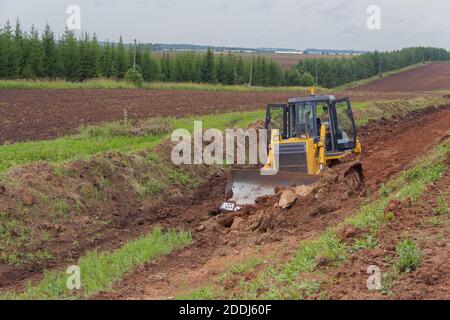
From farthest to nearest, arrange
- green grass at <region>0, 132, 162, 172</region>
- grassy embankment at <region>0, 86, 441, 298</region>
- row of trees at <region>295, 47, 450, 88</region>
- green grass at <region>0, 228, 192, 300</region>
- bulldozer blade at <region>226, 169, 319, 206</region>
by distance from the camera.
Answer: row of trees at <region>295, 47, 450, 88</region> → green grass at <region>0, 132, 162, 172</region> → grassy embankment at <region>0, 86, 441, 298</region> → bulldozer blade at <region>226, 169, 319, 206</region> → green grass at <region>0, 228, 192, 300</region>

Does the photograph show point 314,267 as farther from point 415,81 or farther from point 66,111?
point 415,81

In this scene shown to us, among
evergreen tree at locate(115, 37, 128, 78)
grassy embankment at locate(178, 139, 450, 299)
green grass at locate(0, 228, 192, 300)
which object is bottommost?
green grass at locate(0, 228, 192, 300)

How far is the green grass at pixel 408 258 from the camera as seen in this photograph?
20.3 ft

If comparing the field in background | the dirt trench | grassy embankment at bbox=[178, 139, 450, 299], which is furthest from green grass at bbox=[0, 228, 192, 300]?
grassy embankment at bbox=[178, 139, 450, 299]

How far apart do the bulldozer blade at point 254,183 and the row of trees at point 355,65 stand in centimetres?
6570

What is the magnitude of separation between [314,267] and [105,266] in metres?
3.53

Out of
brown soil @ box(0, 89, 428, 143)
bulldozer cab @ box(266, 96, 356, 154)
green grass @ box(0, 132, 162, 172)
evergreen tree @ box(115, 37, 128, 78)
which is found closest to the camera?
green grass @ box(0, 132, 162, 172)

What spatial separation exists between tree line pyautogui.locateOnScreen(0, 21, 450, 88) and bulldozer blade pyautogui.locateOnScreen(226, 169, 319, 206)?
39.8m

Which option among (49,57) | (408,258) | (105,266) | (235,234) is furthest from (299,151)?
(49,57)

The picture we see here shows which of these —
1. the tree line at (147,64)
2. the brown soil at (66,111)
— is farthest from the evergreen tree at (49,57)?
the brown soil at (66,111)

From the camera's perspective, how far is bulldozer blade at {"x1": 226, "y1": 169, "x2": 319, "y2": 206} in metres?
11.9

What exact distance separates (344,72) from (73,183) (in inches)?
2874

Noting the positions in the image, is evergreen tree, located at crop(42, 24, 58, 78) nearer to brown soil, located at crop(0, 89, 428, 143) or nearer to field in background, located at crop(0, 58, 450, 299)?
brown soil, located at crop(0, 89, 428, 143)

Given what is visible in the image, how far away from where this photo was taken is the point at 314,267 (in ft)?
22.2
